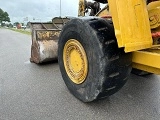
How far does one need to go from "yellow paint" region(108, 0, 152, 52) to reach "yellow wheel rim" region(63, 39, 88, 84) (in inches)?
28.5

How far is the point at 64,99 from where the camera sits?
11.8 ft

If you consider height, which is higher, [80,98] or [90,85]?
[90,85]

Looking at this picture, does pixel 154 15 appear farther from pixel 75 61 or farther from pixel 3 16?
pixel 3 16

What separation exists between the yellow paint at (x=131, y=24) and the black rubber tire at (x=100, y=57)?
9.5 inches

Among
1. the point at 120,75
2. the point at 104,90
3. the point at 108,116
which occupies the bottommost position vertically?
the point at 108,116

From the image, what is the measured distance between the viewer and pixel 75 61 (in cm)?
345

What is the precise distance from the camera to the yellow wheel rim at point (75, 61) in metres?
3.20

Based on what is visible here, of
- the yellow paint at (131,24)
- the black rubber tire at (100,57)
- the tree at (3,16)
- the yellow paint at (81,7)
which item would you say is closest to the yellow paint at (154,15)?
the yellow paint at (131,24)

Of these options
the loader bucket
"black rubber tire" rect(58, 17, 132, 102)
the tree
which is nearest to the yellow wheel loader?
"black rubber tire" rect(58, 17, 132, 102)

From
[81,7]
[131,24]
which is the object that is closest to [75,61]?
[131,24]

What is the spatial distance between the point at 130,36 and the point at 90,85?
0.88m

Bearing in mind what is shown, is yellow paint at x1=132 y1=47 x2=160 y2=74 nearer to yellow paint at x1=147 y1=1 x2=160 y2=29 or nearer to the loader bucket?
yellow paint at x1=147 y1=1 x2=160 y2=29

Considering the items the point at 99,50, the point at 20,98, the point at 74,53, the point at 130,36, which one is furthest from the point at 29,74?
the point at 130,36

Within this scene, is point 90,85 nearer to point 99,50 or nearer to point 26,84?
point 99,50
